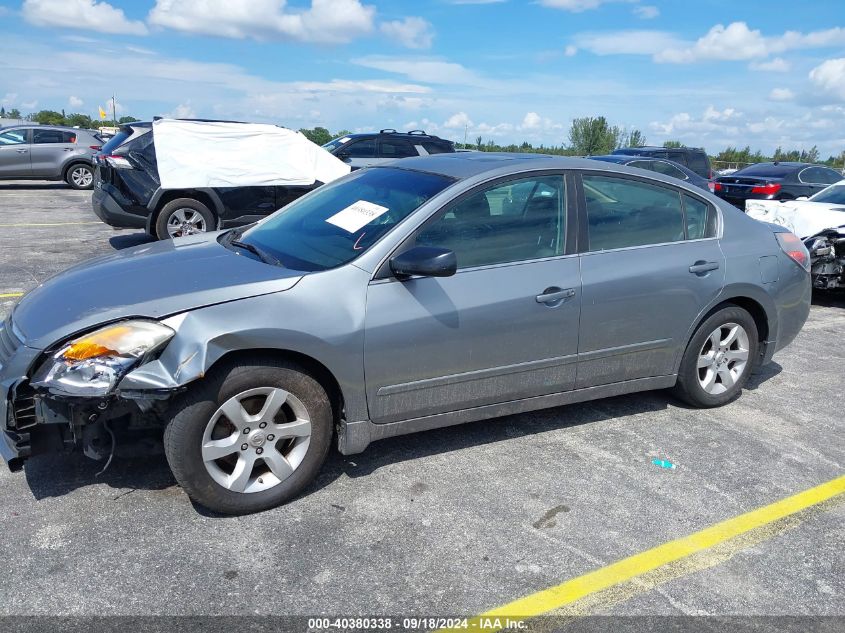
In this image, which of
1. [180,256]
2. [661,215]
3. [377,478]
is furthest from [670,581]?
[180,256]

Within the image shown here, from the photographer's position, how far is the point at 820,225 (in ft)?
26.6

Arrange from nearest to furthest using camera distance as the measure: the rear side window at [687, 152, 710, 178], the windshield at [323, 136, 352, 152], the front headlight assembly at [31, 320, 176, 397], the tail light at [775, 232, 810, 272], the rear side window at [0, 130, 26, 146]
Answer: the front headlight assembly at [31, 320, 176, 397]
the tail light at [775, 232, 810, 272]
the windshield at [323, 136, 352, 152]
the rear side window at [687, 152, 710, 178]
the rear side window at [0, 130, 26, 146]

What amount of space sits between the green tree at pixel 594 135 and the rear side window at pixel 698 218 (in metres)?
51.7

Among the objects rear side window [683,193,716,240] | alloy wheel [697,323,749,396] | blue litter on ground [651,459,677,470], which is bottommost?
blue litter on ground [651,459,677,470]

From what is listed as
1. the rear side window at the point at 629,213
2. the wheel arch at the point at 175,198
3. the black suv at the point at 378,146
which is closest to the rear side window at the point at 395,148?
the black suv at the point at 378,146

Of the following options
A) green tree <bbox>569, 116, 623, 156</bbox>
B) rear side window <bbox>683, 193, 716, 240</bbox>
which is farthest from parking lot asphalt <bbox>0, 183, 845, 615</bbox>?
green tree <bbox>569, 116, 623, 156</bbox>

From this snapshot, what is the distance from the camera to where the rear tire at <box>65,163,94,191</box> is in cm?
1858

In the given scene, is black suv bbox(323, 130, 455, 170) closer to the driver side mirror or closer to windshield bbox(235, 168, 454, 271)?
windshield bbox(235, 168, 454, 271)

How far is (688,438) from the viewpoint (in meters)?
4.38

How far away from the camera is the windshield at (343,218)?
3.68 meters

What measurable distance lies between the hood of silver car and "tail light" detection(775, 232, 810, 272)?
3436 millimetres

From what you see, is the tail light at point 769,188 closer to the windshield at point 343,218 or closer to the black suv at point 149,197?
the black suv at point 149,197

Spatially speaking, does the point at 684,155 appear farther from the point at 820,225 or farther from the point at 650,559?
the point at 650,559

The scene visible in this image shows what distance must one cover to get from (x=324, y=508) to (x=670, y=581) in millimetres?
1566
